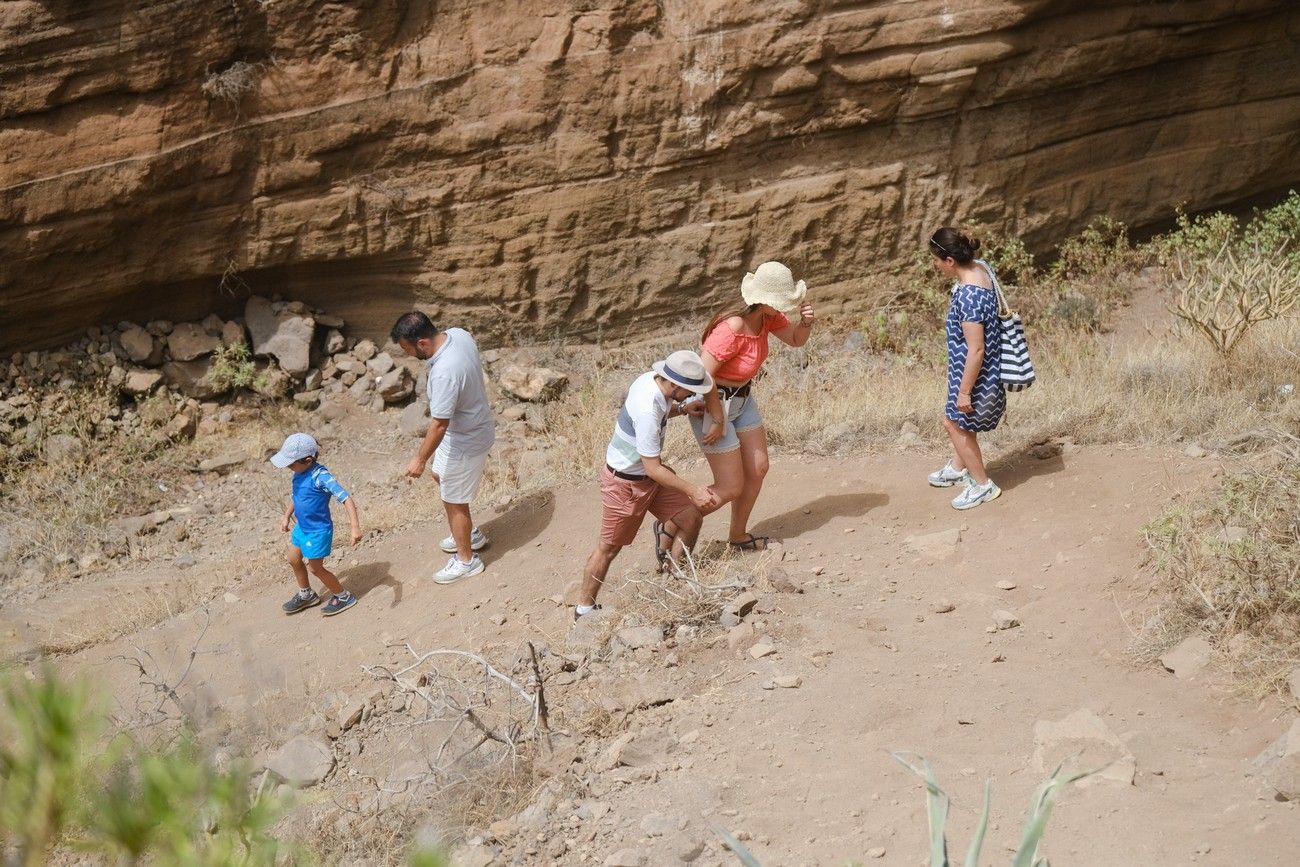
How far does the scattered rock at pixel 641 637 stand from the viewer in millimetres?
5164

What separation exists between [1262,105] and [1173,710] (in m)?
8.86

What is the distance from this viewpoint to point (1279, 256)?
9.93m

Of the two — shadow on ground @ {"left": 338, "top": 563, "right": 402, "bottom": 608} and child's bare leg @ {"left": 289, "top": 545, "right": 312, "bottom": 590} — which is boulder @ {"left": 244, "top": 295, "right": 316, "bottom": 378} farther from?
child's bare leg @ {"left": 289, "top": 545, "right": 312, "bottom": 590}

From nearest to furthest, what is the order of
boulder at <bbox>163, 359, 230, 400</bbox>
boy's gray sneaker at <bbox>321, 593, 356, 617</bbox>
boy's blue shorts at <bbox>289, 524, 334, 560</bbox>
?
boy's blue shorts at <bbox>289, 524, 334, 560</bbox> → boy's gray sneaker at <bbox>321, 593, 356, 617</bbox> → boulder at <bbox>163, 359, 230, 400</bbox>

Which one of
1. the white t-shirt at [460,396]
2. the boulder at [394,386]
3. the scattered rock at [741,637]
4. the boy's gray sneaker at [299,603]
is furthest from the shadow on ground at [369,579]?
the boulder at [394,386]

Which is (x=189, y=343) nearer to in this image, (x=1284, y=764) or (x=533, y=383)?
(x=533, y=383)

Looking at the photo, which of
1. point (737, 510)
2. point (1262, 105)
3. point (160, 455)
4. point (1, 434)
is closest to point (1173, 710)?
point (737, 510)

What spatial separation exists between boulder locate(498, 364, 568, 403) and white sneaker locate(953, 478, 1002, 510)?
419 centimetres

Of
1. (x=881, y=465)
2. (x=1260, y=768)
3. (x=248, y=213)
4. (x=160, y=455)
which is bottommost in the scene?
(x=160, y=455)

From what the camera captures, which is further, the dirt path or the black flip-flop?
the black flip-flop

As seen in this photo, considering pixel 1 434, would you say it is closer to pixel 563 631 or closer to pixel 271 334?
pixel 271 334

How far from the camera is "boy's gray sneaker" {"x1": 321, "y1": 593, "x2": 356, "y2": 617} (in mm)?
6707

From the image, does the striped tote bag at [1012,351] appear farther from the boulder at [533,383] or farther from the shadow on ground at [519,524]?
the boulder at [533,383]

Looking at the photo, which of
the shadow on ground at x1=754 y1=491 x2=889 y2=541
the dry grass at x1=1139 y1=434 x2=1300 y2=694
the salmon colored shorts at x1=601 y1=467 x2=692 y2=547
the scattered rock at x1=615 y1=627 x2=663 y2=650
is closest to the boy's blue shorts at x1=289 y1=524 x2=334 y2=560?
the salmon colored shorts at x1=601 y1=467 x2=692 y2=547
